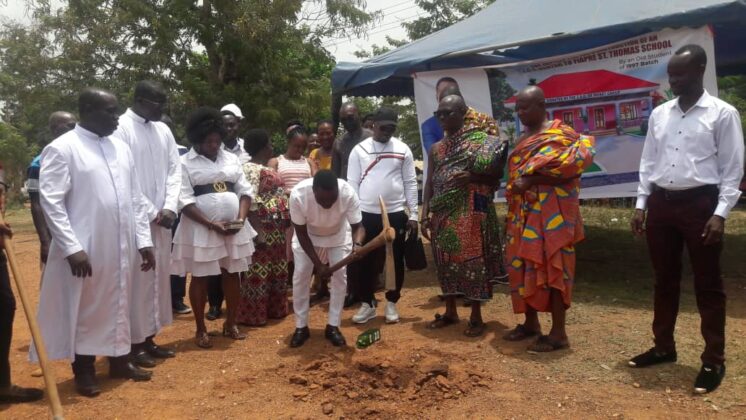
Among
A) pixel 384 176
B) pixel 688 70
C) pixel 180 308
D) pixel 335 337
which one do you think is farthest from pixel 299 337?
pixel 688 70

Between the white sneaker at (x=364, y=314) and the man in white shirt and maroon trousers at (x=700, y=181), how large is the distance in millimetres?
2418

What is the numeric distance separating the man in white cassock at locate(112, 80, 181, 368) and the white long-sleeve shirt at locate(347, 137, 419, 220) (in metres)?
1.53

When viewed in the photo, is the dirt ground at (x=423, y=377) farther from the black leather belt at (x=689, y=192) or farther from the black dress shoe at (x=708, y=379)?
the black leather belt at (x=689, y=192)

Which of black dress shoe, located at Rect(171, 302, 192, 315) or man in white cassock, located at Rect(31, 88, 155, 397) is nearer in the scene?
man in white cassock, located at Rect(31, 88, 155, 397)

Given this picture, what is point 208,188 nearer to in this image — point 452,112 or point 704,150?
point 452,112

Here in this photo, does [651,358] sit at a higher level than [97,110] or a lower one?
lower

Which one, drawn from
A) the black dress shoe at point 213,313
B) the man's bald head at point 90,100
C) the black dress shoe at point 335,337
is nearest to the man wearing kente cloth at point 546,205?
the black dress shoe at point 335,337

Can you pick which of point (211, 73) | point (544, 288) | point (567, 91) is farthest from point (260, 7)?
point (544, 288)

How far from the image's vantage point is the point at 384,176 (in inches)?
195

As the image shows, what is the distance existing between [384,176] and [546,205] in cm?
153

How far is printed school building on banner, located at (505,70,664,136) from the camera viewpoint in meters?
5.54

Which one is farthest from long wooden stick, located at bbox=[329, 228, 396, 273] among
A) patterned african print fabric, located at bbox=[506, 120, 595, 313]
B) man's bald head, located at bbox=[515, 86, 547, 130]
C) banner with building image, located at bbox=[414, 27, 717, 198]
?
banner with building image, located at bbox=[414, 27, 717, 198]

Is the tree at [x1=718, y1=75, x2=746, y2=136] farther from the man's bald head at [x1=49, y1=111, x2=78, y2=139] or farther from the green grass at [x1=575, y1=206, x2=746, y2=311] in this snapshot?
the man's bald head at [x1=49, y1=111, x2=78, y2=139]

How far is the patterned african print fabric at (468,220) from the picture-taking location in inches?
170
